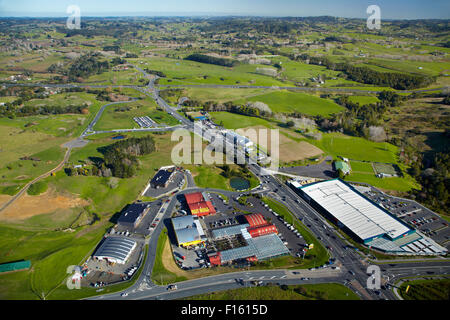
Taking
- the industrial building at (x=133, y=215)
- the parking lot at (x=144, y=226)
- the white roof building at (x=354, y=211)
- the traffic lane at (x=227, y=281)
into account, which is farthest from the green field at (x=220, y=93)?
the traffic lane at (x=227, y=281)

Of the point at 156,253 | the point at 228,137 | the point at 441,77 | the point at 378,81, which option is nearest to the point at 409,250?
the point at 156,253

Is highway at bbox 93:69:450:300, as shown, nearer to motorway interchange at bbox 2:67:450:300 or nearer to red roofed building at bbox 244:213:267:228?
motorway interchange at bbox 2:67:450:300

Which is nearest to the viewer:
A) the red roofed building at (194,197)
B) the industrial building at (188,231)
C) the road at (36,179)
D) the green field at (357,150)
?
the industrial building at (188,231)

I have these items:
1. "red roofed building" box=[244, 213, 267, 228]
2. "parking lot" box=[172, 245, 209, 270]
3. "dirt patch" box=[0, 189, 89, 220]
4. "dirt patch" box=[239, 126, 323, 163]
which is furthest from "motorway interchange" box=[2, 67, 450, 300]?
"dirt patch" box=[239, 126, 323, 163]

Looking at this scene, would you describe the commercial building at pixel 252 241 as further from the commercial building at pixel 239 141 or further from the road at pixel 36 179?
the road at pixel 36 179

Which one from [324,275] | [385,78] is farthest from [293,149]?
[385,78]

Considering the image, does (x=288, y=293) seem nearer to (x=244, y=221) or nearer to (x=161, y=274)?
(x=244, y=221)
